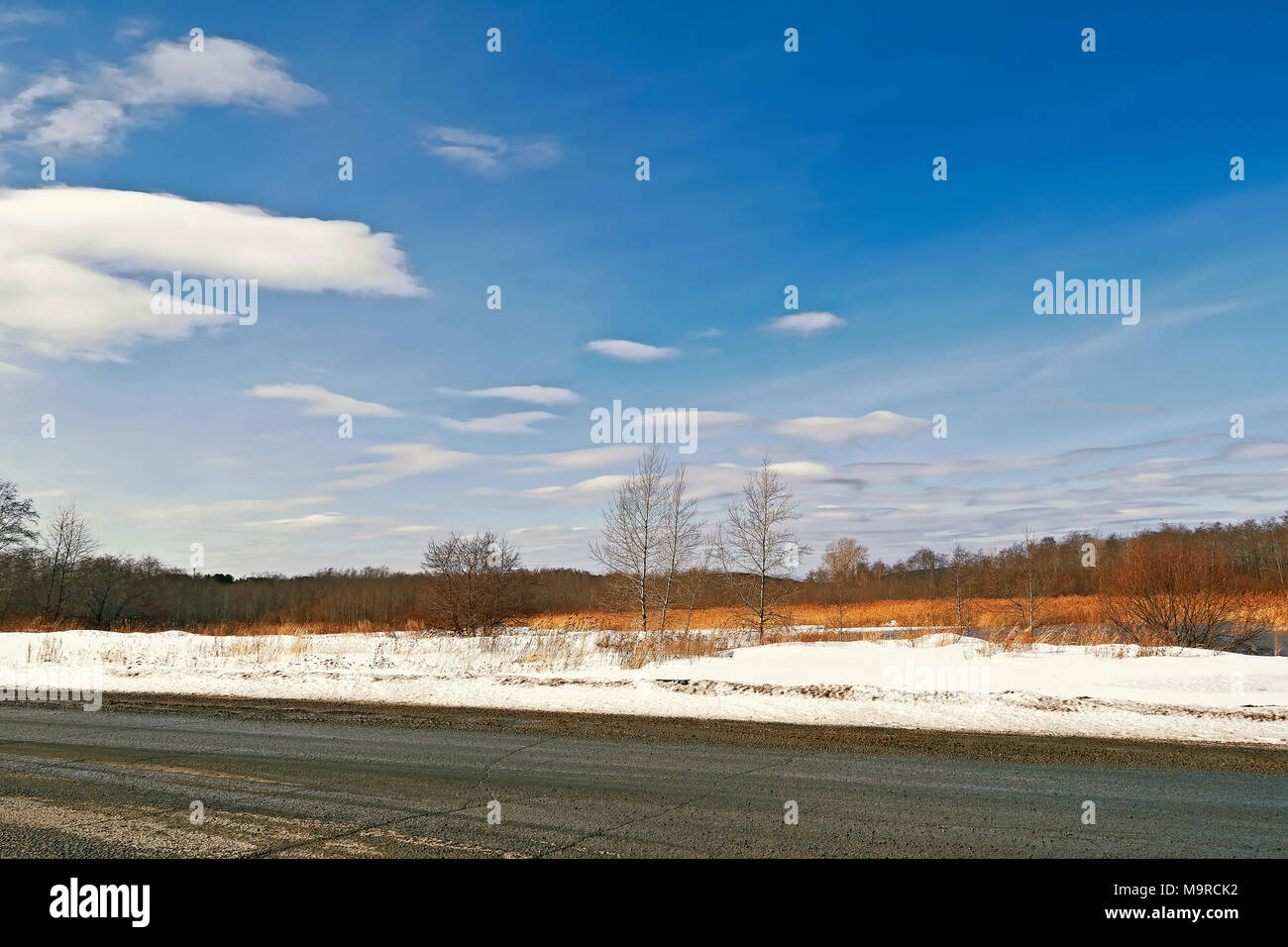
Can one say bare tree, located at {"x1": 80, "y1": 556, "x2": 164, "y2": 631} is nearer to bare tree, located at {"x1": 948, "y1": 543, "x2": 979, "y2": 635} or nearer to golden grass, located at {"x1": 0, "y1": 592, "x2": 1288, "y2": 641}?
golden grass, located at {"x1": 0, "y1": 592, "x2": 1288, "y2": 641}

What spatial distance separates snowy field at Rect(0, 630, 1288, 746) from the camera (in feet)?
42.7

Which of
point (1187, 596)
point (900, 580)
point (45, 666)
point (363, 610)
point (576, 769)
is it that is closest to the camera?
point (576, 769)

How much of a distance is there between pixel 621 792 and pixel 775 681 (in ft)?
35.4

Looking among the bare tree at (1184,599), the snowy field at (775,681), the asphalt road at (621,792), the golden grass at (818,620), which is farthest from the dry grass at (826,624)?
the asphalt road at (621,792)

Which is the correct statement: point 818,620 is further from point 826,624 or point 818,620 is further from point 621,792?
point 621,792

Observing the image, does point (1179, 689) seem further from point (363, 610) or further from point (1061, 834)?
point (363, 610)

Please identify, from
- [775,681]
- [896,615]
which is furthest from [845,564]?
[775,681]

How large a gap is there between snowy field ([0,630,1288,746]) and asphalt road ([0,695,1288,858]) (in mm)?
2102

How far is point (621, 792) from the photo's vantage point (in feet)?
25.4

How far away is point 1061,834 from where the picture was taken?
249 inches

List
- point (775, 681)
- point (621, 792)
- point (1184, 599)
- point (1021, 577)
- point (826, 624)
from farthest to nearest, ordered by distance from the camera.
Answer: point (826, 624) → point (1021, 577) → point (1184, 599) → point (775, 681) → point (621, 792)

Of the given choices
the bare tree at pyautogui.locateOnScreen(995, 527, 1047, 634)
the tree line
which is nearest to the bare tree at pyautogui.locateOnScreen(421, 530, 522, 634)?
the tree line

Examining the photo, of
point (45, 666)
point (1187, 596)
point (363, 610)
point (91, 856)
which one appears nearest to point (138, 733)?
point (91, 856)
